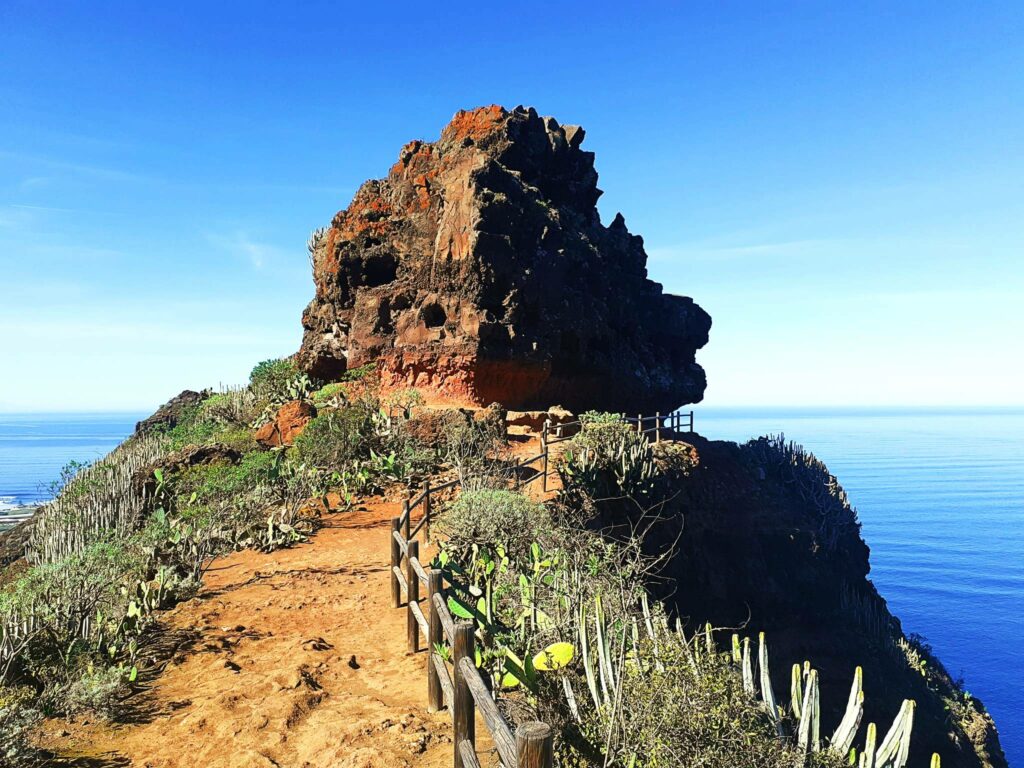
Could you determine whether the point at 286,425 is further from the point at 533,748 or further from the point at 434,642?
the point at 533,748

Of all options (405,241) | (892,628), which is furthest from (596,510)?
(892,628)

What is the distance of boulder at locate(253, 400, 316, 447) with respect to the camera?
17.0 metres

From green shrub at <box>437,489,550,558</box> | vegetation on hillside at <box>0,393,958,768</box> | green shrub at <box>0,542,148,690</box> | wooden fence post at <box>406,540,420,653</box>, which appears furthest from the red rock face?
wooden fence post at <box>406,540,420,653</box>

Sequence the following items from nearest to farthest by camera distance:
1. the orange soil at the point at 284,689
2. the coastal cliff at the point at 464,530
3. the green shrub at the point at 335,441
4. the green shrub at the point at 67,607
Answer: the orange soil at the point at 284,689 < the coastal cliff at the point at 464,530 < the green shrub at the point at 67,607 < the green shrub at the point at 335,441

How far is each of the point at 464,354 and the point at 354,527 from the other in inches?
347

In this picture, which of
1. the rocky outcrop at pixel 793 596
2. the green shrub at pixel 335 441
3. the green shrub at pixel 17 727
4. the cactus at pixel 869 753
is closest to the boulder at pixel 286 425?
the green shrub at pixel 335 441

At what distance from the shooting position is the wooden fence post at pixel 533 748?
8.83 feet

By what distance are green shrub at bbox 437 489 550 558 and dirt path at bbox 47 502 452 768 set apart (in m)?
1.12

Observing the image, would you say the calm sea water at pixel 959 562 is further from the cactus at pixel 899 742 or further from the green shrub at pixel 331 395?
the cactus at pixel 899 742

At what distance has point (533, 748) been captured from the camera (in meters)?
2.70

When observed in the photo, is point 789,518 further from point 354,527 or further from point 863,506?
point 863,506

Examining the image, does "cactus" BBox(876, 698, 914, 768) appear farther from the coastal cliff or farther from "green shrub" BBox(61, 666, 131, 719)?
"green shrub" BBox(61, 666, 131, 719)

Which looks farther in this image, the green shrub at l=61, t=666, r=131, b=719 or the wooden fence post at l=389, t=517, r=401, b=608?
the wooden fence post at l=389, t=517, r=401, b=608

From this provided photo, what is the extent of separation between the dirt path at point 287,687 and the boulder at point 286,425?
7.63 metres
